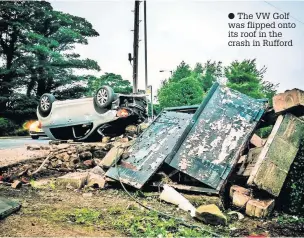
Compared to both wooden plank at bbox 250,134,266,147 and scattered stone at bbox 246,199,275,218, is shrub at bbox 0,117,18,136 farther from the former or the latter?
scattered stone at bbox 246,199,275,218

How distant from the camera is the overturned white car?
25.8 feet

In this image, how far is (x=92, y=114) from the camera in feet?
26.6

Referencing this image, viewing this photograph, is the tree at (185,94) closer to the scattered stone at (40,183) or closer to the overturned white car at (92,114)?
the overturned white car at (92,114)

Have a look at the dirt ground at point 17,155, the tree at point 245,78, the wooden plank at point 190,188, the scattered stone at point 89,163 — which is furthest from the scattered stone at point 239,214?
the tree at point 245,78

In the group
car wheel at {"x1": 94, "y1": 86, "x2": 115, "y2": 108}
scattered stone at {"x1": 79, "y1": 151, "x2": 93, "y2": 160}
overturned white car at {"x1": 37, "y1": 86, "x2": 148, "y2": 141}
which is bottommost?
scattered stone at {"x1": 79, "y1": 151, "x2": 93, "y2": 160}

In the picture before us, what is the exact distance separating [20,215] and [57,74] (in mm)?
21603

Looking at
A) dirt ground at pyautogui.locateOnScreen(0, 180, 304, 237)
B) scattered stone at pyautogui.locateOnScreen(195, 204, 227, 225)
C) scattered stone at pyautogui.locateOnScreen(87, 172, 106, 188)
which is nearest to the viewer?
dirt ground at pyautogui.locateOnScreen(0, 180, 304, 237)

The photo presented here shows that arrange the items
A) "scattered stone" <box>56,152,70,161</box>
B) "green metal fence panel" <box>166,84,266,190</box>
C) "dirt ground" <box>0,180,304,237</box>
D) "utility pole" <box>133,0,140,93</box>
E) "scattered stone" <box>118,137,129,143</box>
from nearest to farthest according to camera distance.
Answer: "dirt ground" <box>0,180,304,237</box> < "green metal fence panel" <box>166,84,266,190</box> < "scattered stone" <box>56,152,70,161</box> < "scattered stone" <box>118,137,129,143</box> < "utility pole" <box>133,0,140,93</box>

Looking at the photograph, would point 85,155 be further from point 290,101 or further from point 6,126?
A: point 6,126

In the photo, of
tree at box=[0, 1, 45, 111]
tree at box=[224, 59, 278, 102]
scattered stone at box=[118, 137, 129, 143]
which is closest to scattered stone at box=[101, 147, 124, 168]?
scattered stone at box=[118, 137, 129, 143]

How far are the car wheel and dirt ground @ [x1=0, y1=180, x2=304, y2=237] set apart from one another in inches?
151

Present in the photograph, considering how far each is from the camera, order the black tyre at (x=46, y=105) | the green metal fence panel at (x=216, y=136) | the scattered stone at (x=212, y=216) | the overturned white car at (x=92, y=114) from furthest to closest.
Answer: the black tyre at (x=46, y=105), the overturned white car at (x=92, y=114), the green metal fence panel at (x=216, y=136), the scattered stone at (x=212, y=216)

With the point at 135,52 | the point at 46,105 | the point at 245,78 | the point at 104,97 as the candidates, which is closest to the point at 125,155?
the point at 104,97

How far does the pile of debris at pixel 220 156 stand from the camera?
3.80 metres
